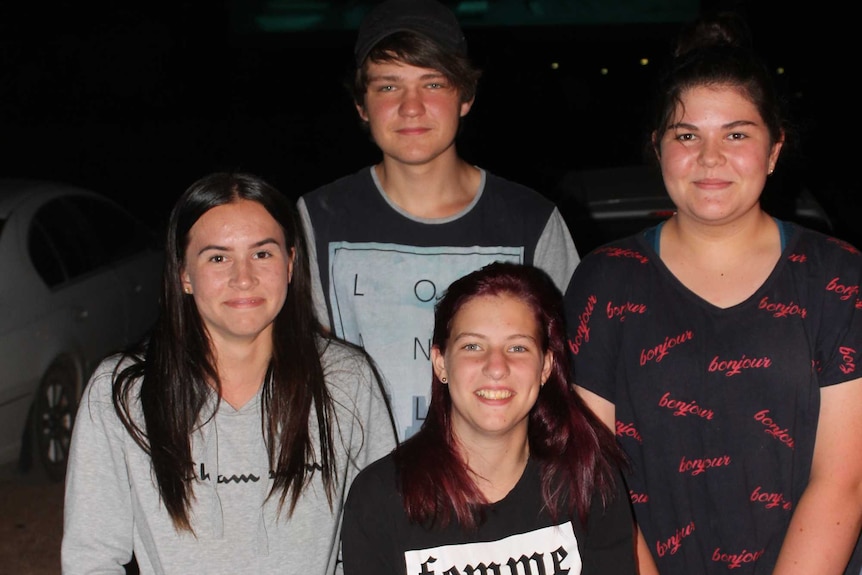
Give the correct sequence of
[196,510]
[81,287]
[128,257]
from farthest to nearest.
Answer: [128,257], [81,287], [196,510]

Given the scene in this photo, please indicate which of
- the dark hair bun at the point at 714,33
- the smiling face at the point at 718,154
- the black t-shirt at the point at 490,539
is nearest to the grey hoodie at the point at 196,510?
the black t-shirt at the point at 490,539

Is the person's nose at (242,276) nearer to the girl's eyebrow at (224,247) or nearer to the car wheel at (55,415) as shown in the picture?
the girl's eyebrow at (224,247)

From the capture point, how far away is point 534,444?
2660mm

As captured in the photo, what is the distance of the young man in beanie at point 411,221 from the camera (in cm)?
305

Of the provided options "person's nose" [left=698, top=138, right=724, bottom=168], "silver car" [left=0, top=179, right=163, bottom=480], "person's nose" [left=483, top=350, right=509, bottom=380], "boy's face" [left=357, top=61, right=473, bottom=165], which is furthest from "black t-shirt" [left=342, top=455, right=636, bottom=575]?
"silver car" [left=0, top=179, right=163, bottom=480]

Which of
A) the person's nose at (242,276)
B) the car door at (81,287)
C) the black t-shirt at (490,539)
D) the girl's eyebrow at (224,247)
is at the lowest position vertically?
the black t-shirt at (490,539)

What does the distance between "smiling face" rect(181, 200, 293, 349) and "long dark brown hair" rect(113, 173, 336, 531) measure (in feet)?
0.15

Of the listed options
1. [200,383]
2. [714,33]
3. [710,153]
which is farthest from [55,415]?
[710,153]

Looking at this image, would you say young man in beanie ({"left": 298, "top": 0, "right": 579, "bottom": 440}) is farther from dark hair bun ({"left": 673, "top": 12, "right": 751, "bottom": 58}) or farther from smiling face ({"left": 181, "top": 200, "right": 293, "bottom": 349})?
dark hair bun ({"left": 673, "top": 12, "right": 751, "bottom": 58})

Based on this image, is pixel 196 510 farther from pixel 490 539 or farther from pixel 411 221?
pixel 411 221

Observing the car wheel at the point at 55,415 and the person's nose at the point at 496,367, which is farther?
the car wheel at the point at 55,415

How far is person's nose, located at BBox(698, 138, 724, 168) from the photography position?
2.43 metres

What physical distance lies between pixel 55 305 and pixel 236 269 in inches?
140

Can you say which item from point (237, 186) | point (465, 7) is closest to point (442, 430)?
point (237, 186)
